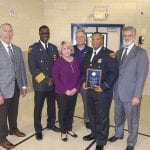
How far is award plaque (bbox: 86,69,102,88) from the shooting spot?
275 cm

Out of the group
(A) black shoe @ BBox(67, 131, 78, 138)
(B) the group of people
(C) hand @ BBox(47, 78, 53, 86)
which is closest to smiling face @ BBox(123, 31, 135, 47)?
(B) the group of people

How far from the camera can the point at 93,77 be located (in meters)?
2.79

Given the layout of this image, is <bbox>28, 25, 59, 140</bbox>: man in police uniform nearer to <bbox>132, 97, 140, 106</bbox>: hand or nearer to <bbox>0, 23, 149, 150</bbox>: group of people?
<bbox>0, 23, 149, 150</bbox>: group of people

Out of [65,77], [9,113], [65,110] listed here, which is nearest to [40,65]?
[65,77]

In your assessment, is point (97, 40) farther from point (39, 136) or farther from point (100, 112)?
point (39, 136)

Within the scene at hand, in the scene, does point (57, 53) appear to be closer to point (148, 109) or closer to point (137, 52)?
point (137, 52)

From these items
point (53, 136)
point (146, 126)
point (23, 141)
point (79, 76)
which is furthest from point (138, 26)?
point (23, 141)

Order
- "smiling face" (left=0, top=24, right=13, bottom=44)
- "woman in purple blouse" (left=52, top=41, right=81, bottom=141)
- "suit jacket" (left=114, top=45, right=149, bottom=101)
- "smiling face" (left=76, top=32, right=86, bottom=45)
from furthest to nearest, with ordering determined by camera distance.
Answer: "smiling face" (left=76, top=32, right=86, bottom=45), "woman in purple blouse" (left=52, top=41, right=81, bottom=141), "smiling face" (left=0, top=24, right=13, bottom=44), "suit jacket" (left=114, top=45, right=149, bottom=101)

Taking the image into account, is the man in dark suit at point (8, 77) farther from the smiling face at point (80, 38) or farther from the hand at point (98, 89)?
the hand at point (98, 89)

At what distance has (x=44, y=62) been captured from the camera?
3.13 metres

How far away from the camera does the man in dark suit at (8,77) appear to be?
287 centimetres

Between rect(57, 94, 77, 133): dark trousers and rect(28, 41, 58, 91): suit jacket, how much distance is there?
0.28 meters

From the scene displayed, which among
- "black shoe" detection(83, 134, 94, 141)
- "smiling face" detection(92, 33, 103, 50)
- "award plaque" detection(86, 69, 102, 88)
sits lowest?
"black shoe" detection(83, 134, 94, 141)

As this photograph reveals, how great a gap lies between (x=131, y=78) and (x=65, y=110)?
0.99 metres
